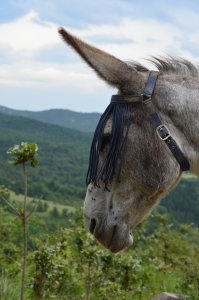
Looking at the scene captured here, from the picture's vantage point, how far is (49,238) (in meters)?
7.23

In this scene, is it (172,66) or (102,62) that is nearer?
(102,62)

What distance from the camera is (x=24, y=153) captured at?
538 centimetres

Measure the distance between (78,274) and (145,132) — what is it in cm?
483

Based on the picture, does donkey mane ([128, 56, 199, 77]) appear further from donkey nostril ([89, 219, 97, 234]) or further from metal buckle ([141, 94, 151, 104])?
donkey nostril ([89, 219, 97, 234])

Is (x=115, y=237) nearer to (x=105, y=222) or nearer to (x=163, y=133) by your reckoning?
(x=105, y=222)

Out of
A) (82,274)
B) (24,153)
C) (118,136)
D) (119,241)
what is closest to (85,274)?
(82,274)

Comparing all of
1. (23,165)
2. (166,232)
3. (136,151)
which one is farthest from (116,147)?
(166,232)

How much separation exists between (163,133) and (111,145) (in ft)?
1.26

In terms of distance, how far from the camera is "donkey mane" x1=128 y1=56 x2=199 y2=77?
12.3 ft

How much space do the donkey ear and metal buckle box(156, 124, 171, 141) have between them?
1.40ft

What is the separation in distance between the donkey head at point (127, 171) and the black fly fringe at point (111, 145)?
1 centimetres

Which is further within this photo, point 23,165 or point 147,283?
point 147,283

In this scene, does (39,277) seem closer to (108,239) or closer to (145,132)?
(108,239)

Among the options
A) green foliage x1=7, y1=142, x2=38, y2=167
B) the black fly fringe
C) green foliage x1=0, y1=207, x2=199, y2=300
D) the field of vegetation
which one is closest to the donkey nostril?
the black fly fringe
